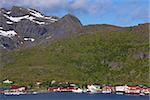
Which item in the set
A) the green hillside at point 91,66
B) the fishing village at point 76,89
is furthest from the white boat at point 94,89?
the green hillside at point 91,66

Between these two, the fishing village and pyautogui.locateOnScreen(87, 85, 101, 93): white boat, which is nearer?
the fishing village

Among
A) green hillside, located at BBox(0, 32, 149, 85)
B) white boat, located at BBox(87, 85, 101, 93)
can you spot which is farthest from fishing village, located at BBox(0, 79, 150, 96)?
green hillside, located at BBox(0, 32, 149, 85)

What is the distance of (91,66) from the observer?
589ft

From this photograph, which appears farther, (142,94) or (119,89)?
(119,89)

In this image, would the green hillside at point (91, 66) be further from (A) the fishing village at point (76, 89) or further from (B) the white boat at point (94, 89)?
(B) the white boat at point (94, 89)

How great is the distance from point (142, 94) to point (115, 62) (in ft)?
195

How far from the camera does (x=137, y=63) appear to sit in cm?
17238

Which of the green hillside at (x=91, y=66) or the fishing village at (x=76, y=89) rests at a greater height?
the green hillside at (x=91, y=66)

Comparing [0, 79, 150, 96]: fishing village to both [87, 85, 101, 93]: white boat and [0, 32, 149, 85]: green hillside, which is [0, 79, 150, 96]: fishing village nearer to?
[87, 85, 101, 93]: white boat

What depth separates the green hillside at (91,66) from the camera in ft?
533

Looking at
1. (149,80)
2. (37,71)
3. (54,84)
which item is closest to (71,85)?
(54,84)

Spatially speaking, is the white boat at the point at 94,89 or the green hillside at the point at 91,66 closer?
the white boat at the point at 94,89

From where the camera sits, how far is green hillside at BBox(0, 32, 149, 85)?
533 ft

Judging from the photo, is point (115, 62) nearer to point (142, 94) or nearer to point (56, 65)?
point (56, 65)
